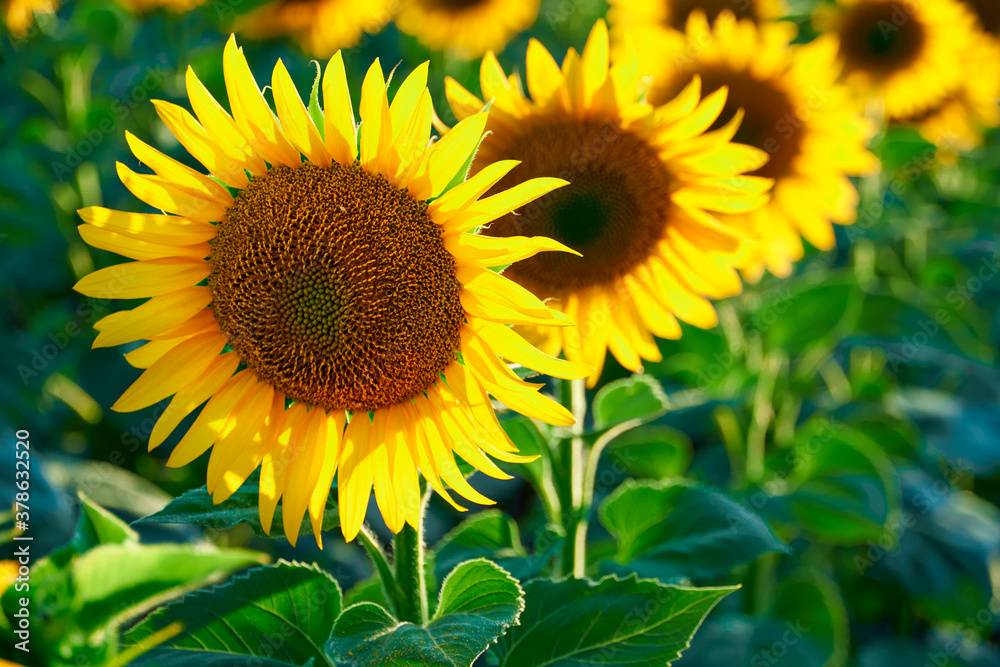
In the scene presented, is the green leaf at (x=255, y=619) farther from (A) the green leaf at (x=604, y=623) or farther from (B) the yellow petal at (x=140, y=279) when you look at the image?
(B) the yellow petal at (x=140, y=279)

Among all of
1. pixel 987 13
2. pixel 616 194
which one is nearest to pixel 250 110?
pixel 616 194

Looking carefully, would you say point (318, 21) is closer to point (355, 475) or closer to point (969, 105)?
point (969, 105)

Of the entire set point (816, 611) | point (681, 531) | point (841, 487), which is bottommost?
point (816, 611)

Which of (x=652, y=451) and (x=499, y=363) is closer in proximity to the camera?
(x=499, y=363)

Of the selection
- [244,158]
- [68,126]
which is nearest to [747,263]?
[244,158]

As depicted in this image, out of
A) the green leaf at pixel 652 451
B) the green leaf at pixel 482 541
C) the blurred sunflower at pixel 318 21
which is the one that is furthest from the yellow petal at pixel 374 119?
the blurred sunflower at pixel 318 21

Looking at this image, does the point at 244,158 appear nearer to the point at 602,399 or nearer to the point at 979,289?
the point at 602,399

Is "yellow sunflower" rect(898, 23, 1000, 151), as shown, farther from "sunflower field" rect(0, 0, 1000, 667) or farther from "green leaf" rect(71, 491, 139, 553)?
"green leaf" rect(71, 491, 139, 553)

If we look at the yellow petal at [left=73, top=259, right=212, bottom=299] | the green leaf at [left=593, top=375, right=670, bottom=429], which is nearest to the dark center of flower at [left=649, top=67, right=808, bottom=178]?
the green leaf at [left=593, top=375, right=670, bottom=429]
